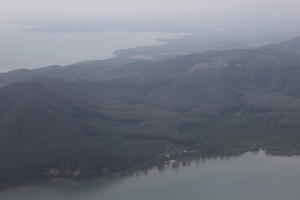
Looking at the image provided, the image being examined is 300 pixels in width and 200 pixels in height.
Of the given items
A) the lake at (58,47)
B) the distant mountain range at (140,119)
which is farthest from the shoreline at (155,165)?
the lake at (58,47)

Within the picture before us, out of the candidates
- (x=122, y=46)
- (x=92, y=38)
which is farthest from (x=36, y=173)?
(x=92, y=38)

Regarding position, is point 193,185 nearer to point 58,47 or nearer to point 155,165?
point 155,165

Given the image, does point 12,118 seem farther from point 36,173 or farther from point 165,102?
point 165,102

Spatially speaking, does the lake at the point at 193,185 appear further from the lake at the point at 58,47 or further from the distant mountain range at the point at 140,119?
the lake at the point at 58,47

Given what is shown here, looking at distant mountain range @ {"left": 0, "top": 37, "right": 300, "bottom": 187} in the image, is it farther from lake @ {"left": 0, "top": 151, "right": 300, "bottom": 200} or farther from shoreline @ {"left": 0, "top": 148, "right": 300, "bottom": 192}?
lake @ {"left": 0, "top": 151, "right": 300, "bottom": 200}

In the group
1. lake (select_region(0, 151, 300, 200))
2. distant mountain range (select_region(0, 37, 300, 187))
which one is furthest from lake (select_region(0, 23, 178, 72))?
lake (select_region(0, 151, 300, 200))

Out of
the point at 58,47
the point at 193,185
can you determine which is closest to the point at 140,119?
the point at 193,185
